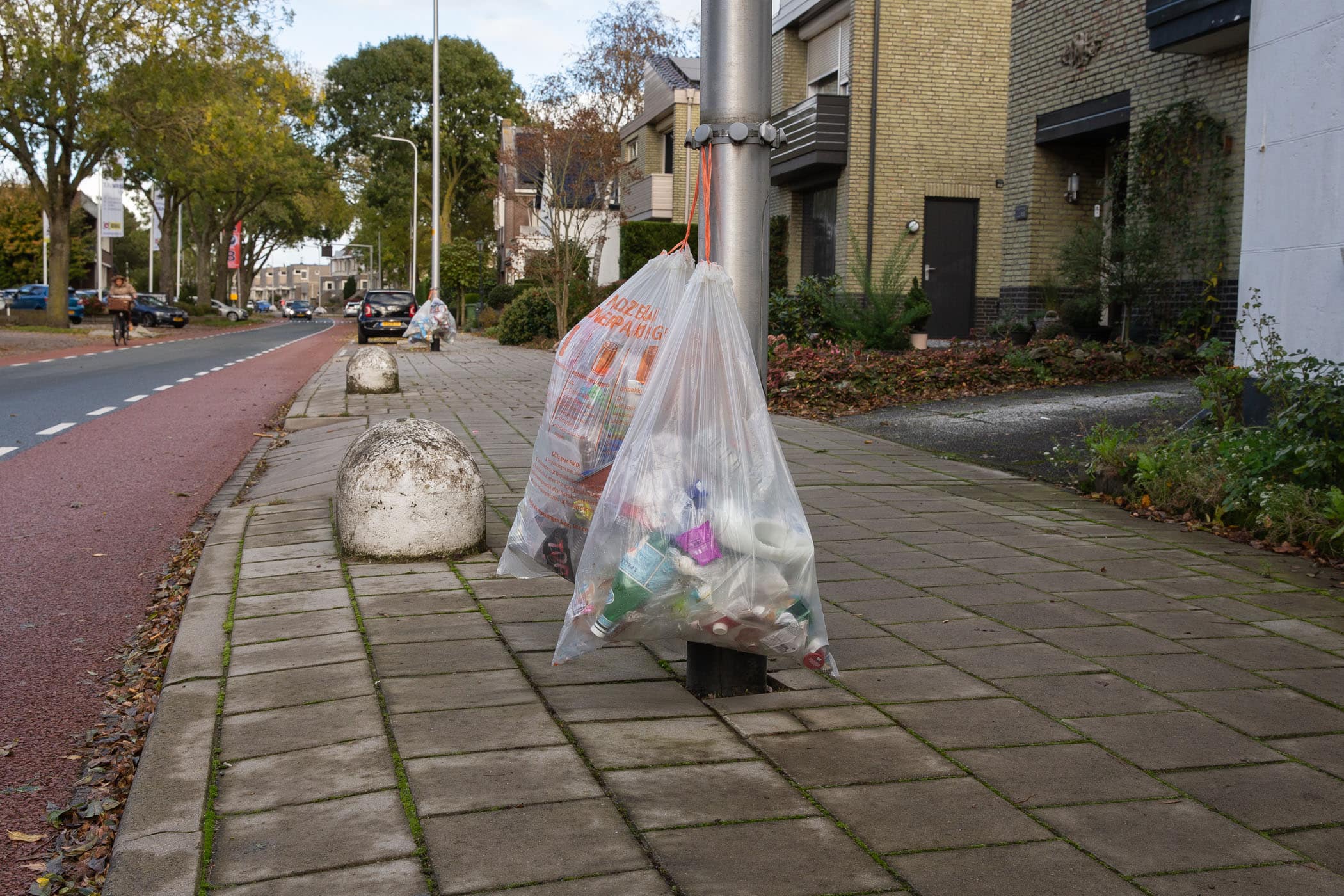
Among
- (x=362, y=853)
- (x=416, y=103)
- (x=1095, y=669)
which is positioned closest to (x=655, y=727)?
(x=362, y=853)

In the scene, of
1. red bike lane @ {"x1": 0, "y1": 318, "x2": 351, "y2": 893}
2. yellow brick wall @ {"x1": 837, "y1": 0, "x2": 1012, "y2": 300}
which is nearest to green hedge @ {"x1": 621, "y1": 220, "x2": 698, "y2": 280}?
yellow brick wall @ {"x1": 837, "y1": 0, "x2": 1012, "y2": 300}

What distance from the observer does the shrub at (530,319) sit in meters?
29.9

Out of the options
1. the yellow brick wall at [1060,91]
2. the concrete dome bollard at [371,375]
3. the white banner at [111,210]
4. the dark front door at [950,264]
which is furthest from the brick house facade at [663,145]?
the white banner at [111,210]

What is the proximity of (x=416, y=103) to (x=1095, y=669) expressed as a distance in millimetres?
60387

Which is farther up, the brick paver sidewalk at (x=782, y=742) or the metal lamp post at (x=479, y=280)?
the metal lamp post at (x=479, y=280)

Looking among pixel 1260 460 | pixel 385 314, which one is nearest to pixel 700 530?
pixel 1260 460

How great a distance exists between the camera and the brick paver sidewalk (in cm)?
265

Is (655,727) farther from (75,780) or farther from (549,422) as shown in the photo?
(75,780)

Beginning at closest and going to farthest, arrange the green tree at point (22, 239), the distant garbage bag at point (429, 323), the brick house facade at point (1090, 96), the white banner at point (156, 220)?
1. the brick house facade at point (1090, 96)
2. the distant garbage bag at point (429, 323)
3. the white banner at point (156, 220)
4. the green tree at point (22, 239)

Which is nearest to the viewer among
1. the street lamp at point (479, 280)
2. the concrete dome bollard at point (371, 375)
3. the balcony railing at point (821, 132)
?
the concrete dome bollard at point (371, 375)

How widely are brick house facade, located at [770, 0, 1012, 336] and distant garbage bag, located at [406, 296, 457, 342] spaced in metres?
8.81

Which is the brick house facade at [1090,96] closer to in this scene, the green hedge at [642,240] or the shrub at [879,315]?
the shrub at [879,315]

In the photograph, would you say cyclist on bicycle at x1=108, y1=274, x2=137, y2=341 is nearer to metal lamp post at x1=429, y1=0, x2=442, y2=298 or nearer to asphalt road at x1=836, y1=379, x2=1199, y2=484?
metal lamp post at x1=429, y1=0, x2=442, y2=298

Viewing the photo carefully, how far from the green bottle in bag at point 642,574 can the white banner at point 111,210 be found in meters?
51.2
